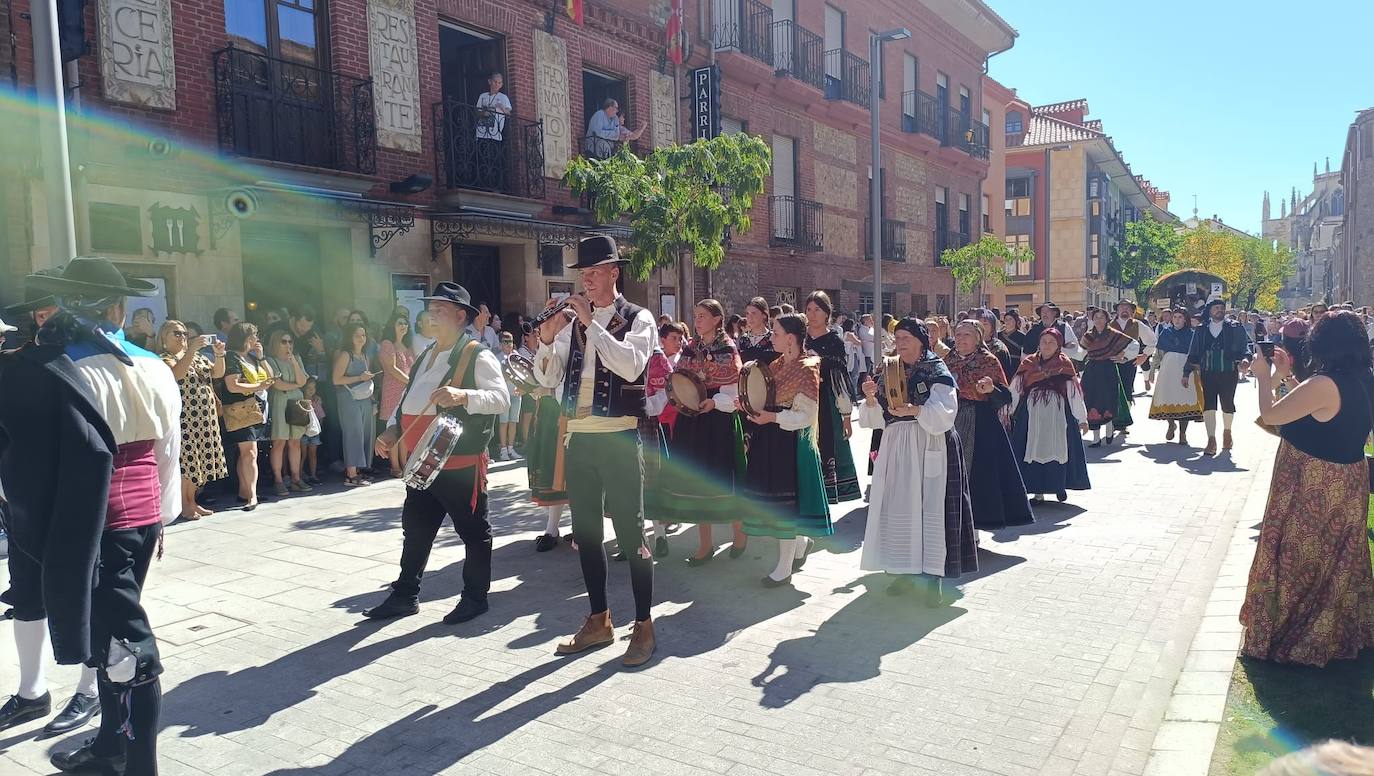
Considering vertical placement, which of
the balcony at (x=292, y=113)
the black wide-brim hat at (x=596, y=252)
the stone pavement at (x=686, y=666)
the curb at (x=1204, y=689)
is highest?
→ the balcony at (x=292, y=113)

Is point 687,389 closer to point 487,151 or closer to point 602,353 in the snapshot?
point 602,353

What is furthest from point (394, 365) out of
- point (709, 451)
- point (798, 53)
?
point (798, 53)

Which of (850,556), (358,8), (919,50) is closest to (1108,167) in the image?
(919,50)

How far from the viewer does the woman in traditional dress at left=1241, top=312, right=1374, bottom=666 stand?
442 cm

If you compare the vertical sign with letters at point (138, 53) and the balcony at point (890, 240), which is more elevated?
the vertical sign with letters at point (138, 53)

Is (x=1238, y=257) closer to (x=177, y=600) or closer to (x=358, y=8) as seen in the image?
(x=358, y=8)

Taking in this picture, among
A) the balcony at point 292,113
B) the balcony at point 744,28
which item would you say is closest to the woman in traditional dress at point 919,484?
the balcony at point 292,113

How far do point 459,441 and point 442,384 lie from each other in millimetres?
340

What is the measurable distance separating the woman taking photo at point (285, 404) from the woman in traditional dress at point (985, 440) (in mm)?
6414

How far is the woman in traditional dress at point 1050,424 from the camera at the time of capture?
872cm

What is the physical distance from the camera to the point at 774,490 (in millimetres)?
6258

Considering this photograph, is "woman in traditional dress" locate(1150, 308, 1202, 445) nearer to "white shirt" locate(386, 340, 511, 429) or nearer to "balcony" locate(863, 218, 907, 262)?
"white shirt" locate(386, 340, 511, 429)

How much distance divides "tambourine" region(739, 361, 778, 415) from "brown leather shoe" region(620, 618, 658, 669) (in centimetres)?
183

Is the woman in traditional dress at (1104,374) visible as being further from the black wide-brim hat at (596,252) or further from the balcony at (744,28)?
the balcony at (744,28)
